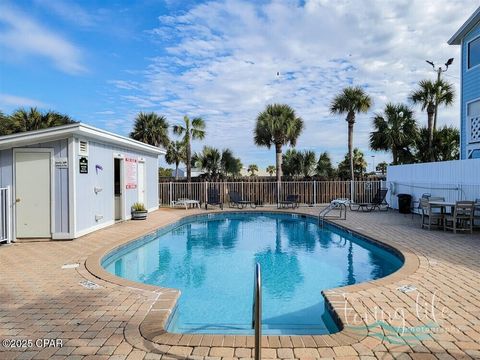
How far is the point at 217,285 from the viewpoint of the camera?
6.28 meters

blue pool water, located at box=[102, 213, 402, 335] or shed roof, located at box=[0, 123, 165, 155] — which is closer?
blue pool water, located at box=[102, 213, 402, 335]

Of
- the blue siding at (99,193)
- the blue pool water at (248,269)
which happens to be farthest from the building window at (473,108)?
the blue siding at (99,193)

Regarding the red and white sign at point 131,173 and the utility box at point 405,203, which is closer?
the red and white sign at point 131,173

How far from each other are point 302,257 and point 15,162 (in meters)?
7.37

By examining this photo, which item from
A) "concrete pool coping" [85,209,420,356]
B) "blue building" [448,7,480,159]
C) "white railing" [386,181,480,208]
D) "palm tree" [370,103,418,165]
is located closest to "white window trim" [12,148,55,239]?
"concrete pool coping" [85,209,420,356]

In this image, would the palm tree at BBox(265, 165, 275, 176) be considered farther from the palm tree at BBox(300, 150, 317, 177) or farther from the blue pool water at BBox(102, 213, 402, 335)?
the blue pool water at BBox(102, 213, 402, 335)

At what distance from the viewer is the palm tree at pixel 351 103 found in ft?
69.1

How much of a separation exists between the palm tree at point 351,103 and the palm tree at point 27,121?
657 inches

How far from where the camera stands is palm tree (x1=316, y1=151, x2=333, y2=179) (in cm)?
2316

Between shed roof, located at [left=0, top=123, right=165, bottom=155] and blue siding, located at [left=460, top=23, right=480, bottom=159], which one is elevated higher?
blue siding, located at [left=460, top=23, right=480, bottom=159]

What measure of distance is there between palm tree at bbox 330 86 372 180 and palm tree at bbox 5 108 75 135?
657 inches

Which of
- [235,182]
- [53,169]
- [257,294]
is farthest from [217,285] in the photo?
[235,182]

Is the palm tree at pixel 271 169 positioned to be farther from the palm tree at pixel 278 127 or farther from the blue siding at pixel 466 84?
the blue siding at pixel 466 84

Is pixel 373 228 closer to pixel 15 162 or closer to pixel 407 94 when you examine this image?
pixel 15 162
